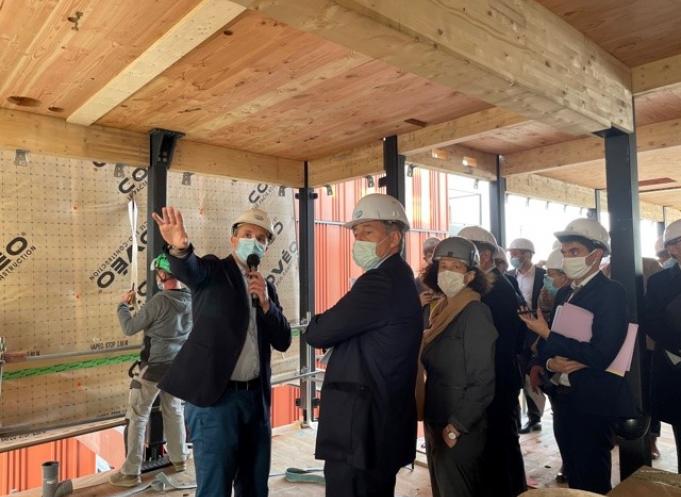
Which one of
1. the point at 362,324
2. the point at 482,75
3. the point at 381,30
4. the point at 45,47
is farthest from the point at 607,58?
the point at 45,47

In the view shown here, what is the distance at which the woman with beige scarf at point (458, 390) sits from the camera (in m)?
2.00

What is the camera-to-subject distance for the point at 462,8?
1.69 m

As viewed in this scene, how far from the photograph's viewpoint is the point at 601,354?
2107mm

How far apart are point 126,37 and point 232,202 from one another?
255 cm

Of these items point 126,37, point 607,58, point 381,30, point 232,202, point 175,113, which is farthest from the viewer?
point 232,202

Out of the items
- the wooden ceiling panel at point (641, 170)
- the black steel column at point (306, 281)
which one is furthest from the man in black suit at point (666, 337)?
the black steel column at point (306, 281)

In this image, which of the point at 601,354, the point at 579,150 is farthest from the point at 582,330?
the point at 579,150

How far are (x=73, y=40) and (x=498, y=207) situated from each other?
3.75 meters

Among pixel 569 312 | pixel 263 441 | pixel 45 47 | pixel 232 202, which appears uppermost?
pixel 45 47

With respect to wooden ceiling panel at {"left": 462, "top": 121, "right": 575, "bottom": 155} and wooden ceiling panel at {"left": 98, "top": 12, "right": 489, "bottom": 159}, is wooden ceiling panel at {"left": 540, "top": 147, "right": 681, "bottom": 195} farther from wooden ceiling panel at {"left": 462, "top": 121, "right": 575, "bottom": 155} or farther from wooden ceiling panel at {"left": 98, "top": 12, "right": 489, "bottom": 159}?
wooden ceiling panel at {"left": 98, "top": 12, "right": 489, "bottom": 159}

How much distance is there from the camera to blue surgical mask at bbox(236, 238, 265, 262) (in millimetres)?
2260

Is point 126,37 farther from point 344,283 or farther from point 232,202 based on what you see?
point 344,283

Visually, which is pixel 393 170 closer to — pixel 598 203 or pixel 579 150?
pixel 579 150

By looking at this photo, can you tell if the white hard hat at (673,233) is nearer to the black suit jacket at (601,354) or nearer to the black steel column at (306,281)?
the black suit jacket at (601,354)
